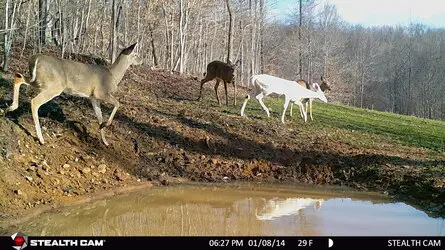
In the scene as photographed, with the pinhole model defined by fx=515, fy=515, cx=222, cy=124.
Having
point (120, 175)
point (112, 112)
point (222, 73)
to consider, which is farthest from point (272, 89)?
point (120, 175)

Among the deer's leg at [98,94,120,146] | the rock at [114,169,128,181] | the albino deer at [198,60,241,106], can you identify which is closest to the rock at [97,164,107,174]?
the rock at [114,169,128,181]

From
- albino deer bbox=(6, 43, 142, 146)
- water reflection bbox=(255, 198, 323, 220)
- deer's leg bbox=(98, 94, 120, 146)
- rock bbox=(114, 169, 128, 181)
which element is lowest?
water reflection bbox=(255, 198, 323, 220)

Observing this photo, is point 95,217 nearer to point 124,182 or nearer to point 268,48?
point 124,182

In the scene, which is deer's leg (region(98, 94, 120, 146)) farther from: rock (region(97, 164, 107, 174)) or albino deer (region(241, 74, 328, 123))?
albino deer (region(241, 74, 328, 123))

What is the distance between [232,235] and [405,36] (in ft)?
368

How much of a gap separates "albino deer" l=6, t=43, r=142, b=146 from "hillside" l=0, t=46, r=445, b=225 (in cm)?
60

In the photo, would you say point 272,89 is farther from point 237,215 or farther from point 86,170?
point 237,215

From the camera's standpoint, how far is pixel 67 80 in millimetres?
9664

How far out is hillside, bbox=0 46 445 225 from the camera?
8828mm

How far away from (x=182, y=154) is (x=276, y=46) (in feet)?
183
